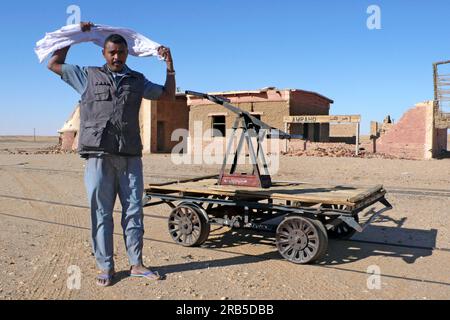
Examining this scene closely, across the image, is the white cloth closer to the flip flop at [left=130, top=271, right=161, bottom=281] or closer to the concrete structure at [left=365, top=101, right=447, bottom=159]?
the flip flop at [left=130, top=271, right=161, bottom=281]

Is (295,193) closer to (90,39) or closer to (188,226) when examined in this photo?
(188,226)

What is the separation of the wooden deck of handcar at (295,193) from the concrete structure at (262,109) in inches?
639

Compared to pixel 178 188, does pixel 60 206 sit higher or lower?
lower

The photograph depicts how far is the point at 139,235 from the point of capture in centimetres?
447

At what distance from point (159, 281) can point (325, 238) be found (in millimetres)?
1921

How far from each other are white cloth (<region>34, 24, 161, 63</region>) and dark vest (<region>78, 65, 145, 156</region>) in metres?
0.41

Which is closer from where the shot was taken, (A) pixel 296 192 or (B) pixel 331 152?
(A) pixel 296 192

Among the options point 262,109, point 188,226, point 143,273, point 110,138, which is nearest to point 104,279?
point 143,273

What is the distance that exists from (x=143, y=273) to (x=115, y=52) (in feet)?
7.19

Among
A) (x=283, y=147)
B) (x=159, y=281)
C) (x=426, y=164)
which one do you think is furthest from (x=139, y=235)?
(x=283, y=147)

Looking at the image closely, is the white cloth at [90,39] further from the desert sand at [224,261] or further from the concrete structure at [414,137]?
the concrete structure at [414,137]

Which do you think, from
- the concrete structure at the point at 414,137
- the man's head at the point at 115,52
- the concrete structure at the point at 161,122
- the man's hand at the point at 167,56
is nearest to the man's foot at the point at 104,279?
the man's head at the point at 115,52

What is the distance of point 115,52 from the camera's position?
4.25 metres
